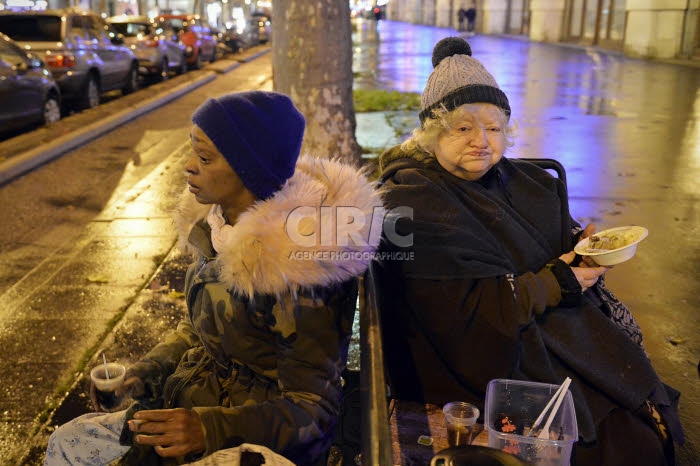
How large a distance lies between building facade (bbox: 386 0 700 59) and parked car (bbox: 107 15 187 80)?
16.2 metres

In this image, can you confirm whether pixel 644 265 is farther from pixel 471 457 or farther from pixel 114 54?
pixel 114 54

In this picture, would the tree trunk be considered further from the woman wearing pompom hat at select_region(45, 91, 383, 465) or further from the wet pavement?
the woman wearing pompom hat at select_region(45, 91, 383, 465)

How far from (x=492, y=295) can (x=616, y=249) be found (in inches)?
19.9

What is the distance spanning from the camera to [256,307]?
2.07 metres

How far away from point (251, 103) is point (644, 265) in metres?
4.27

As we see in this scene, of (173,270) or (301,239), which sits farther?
(173,270)

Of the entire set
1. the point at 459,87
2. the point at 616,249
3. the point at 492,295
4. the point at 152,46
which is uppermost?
the point at 459,87

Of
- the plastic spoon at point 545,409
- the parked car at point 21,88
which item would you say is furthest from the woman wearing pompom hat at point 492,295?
the parked car at point 21,88

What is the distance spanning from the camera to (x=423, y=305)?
2436 millimetres

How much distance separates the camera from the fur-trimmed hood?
6.57 feet

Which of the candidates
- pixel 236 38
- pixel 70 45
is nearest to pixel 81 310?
pixel 70 45

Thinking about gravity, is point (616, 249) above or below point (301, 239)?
below

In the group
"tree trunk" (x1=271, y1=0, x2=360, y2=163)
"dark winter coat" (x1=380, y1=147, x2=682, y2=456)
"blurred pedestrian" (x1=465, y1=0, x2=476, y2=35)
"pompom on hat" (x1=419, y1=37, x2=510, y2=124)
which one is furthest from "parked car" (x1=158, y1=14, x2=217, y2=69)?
"blurred pedestrian" (x1=465, y1=0, x2=476, y2=35)

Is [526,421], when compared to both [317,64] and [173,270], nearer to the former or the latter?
[173,270]
